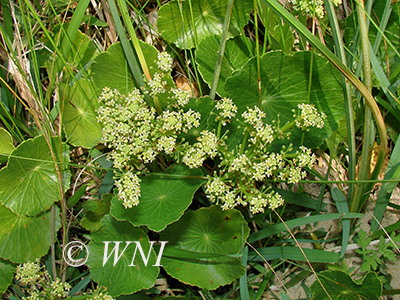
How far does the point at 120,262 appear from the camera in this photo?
1984mm

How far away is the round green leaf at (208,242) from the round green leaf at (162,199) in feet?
0.52

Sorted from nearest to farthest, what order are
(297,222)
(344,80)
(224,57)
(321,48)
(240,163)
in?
(321,48), (240,163), (344,80), (297,222), (224,57)

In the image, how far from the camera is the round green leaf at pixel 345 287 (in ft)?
5.84

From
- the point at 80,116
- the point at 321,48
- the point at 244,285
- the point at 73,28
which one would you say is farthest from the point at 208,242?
the point at 73,28

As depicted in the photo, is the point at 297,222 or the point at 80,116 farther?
the point at 80,116

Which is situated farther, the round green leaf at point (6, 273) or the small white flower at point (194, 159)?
the round green leaf at point (6, 273)

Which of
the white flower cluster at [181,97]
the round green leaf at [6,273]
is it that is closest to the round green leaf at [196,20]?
the white flower cluster at [181,97]

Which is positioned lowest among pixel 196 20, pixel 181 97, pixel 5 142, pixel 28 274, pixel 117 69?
pixel 28 274

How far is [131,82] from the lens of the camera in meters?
2.04

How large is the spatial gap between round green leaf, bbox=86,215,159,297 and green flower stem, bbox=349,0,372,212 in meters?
1.25

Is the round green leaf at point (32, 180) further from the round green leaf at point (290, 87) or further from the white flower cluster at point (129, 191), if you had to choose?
the round green leaf at point (290, 87)

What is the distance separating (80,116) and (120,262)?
92 centimetres

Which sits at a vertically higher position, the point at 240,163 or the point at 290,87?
the point at 290,87

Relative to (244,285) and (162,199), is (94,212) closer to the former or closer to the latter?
(162,199)
